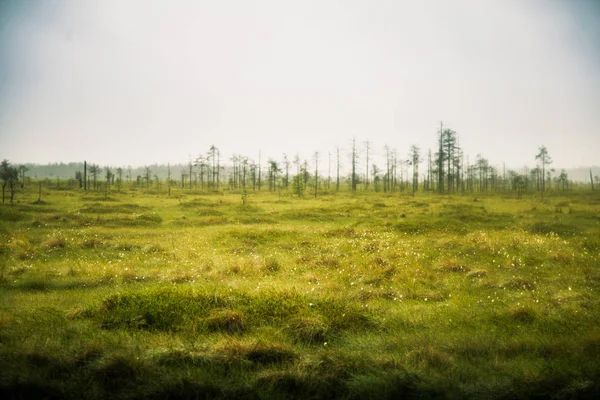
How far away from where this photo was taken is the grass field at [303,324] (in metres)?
4.85

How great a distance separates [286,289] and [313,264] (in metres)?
4.23

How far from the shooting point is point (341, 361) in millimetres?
5398

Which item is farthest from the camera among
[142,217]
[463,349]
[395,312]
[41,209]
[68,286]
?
[41,209]

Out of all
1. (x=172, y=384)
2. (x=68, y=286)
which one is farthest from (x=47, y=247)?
(x=172, y=384)

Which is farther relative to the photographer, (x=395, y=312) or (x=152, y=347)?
(x=395, y=312)

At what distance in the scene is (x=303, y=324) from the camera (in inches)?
268

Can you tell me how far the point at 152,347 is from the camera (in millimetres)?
5949

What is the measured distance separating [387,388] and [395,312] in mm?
3327

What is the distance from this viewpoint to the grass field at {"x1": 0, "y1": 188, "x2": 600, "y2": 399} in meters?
4.85

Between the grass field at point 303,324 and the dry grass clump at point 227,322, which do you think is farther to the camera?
the dry grass clump at point 227,322

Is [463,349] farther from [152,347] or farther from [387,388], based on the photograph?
[152,347]

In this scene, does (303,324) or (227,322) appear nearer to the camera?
(303,324)

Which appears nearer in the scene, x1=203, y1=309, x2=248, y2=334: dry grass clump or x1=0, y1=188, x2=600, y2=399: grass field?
x1=0, y1=188, x2=600, y2=399: grass field

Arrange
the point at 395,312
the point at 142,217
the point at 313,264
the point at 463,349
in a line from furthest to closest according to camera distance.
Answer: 1. the point at 142,217
2. the point at 313,264
3. the point at 395,312
4. the point at 463,349
